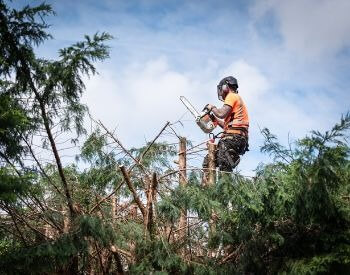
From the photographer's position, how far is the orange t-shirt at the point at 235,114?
6.82 meters

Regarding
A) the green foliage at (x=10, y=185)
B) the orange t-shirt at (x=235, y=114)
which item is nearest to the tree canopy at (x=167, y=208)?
the green foliage at (x=10, y=185)

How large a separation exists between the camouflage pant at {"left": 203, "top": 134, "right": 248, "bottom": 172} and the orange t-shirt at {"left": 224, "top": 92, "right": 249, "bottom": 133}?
0.16 m

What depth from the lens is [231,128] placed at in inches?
269

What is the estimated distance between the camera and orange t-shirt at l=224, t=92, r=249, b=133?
682 cm

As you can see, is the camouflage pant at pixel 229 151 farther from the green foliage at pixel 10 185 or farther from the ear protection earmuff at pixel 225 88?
the green foliage at pixel 10 185

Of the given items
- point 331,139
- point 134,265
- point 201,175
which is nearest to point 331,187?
point 331,139

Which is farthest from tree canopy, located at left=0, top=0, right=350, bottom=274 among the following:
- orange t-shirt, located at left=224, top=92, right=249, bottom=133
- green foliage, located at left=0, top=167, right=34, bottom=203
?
orange t-shirt, located at left=224, top=92, right=249, bottom=133

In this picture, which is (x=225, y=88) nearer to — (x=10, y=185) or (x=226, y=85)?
(x=226, y=85)

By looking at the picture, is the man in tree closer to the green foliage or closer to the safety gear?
the safety gear

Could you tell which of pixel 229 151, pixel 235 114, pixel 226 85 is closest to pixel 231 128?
pixel 235 114

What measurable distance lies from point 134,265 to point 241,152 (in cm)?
284

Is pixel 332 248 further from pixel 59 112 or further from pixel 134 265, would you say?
pixel 59 112

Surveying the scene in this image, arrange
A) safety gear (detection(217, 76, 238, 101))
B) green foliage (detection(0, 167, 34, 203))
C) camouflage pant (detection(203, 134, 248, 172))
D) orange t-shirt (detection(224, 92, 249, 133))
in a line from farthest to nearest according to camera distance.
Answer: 1. safety gear (detection(217, 76, 238, 101))
2. orange t-shirt (detection(224, 92, 249, 133))
3. camouflage pant (detection(203, 134, 248, 172))
4. green foliage (detection(0, 167, 34, 203))

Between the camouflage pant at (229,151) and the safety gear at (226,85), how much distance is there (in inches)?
33.9
